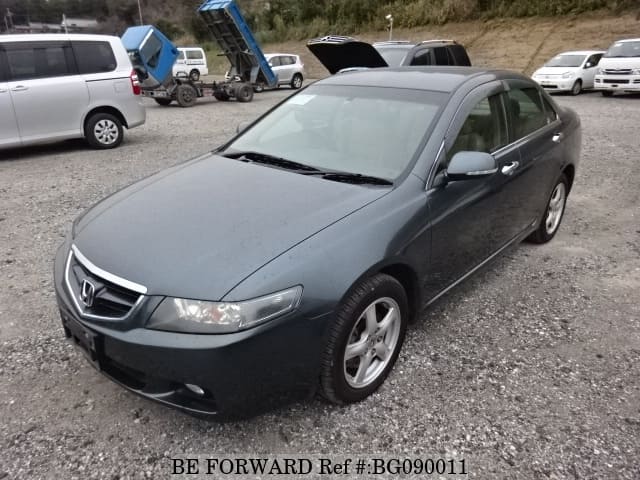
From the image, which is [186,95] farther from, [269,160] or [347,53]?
[269,160]

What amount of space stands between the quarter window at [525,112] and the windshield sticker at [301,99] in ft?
4.78

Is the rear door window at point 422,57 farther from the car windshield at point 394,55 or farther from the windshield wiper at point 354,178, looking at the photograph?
the windshield wiper at point 354,178

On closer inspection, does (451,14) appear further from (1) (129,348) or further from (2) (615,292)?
(1) (129,348)

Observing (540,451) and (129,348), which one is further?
(540,451)

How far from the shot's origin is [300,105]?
3510mm

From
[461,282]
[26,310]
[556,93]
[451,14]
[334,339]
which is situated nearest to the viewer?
[334,339]

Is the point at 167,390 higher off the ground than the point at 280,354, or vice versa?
the point at 280,354

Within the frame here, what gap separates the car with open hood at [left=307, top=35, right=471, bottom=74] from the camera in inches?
369

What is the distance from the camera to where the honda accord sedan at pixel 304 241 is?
1973 millimetres

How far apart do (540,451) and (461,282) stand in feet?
3.79

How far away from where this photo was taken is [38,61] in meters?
7.78

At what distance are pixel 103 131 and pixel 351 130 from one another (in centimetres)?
693

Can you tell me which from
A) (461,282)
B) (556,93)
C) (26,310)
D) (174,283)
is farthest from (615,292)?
(556,93)

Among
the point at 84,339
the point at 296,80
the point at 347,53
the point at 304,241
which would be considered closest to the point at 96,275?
the point at 84,339
